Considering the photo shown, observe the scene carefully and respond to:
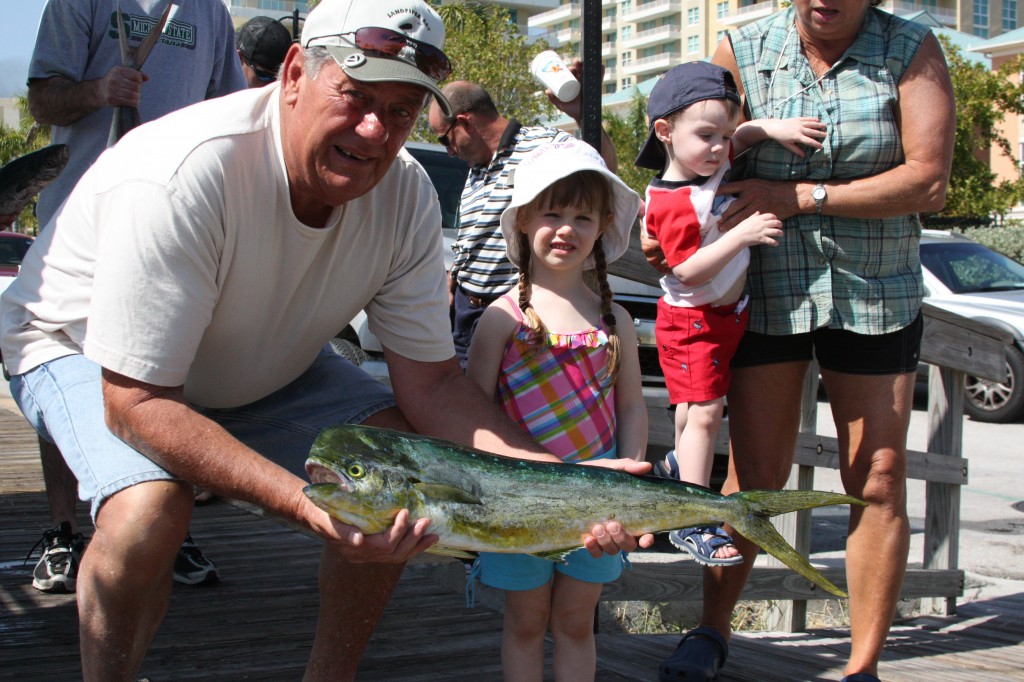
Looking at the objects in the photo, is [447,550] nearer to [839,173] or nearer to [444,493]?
[444,493]

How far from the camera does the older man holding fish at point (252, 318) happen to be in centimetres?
254

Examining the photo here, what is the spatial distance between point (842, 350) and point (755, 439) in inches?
15.5

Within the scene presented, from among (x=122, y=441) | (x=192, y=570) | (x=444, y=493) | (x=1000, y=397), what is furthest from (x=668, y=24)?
(x=444, y=493)

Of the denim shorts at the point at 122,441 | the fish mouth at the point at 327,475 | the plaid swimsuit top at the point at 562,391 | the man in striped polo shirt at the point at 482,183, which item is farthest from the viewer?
the man in striped polo shirt at the point at 482,183

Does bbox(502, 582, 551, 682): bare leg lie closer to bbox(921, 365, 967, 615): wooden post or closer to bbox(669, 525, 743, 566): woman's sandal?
bbox(669, 525, 743, 566): woman's sandal

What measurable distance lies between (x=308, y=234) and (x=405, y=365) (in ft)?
1.75

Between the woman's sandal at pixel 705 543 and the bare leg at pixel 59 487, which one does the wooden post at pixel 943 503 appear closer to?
the woman's sandal at pixel 705 543

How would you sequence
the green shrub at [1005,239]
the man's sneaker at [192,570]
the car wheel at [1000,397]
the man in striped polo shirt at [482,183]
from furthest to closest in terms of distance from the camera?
the green shrub at [1005,239]
the car wheel at [1000,397]
the man in striped polo shirt at [482,183]
the man's sneaker at [192,570]

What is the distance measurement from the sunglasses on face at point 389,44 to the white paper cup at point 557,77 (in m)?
1.77

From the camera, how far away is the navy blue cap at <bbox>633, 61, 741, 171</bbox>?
3.43 meters

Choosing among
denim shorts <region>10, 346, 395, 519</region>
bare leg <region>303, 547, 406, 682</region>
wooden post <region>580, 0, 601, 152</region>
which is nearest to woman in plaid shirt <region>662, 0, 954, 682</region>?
wooden post <region>580, 0, 601, 152</region>

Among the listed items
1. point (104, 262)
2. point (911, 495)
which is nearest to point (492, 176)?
point (104, 262)

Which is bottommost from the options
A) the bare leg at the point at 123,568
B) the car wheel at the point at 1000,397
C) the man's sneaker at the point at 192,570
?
the car wheel at the point at 1000,397

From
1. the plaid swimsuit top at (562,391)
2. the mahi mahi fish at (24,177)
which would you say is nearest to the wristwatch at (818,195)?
the plaid swimsuit top at (562,391)
